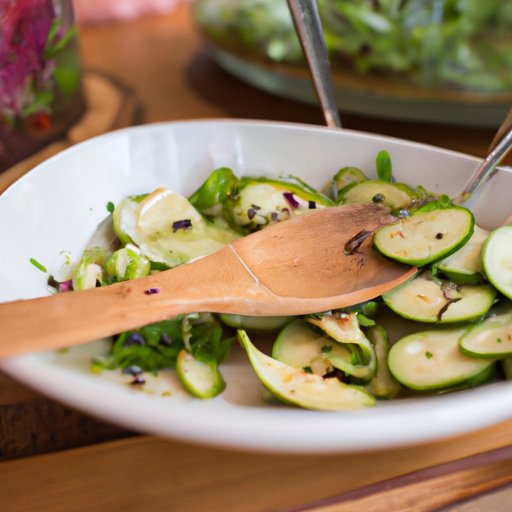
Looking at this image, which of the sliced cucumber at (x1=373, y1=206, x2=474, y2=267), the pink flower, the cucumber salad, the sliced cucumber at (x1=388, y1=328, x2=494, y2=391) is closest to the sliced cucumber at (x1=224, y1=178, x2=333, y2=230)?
the cucumber salad

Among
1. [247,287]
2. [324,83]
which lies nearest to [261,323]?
[247,287]

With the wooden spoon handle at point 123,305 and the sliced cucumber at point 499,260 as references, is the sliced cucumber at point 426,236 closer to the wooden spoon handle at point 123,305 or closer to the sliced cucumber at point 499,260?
the sliced cucumber at point 499,260

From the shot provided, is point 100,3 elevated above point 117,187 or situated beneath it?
situated beneath

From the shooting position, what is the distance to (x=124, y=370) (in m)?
0.64

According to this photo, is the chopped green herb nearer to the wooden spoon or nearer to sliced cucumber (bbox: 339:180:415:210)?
the wooden spoon

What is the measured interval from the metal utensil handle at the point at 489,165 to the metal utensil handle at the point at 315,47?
0.26 m

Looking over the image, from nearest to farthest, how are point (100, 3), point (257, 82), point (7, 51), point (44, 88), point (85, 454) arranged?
1. point (85, 454)
2. point (7, 51)
3. point (44, 88)
4. point (257, 82)
5. point (100, 3)

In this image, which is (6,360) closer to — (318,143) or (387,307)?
(387,307)

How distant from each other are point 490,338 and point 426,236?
149 mm

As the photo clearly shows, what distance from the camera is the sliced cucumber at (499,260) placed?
0.72 m

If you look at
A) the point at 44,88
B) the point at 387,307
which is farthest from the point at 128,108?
the point at 387,307

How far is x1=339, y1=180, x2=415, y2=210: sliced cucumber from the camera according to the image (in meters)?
0.88

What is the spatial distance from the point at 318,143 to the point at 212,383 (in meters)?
0.45

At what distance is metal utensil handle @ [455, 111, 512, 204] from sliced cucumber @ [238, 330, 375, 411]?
36 centimetres
